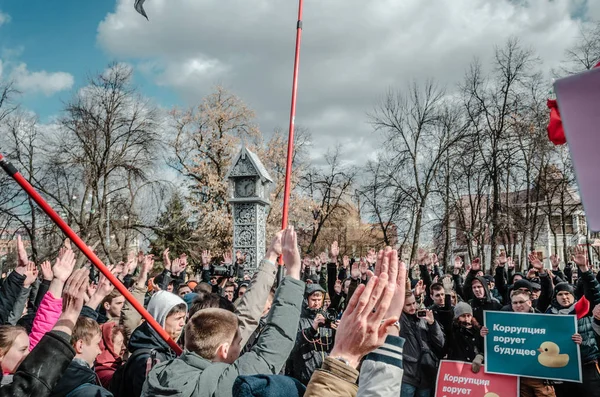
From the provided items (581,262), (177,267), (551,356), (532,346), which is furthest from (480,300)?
(177,267)

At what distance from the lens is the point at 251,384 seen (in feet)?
5.97

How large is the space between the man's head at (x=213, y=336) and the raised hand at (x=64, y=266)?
859 millimetres

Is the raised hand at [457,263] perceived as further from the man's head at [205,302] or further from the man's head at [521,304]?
the man's head at [205,302]

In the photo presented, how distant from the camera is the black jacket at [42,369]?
1.93m

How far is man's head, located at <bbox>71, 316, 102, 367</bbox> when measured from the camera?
3094 mm

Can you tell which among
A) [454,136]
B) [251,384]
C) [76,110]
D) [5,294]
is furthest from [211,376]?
[454,136]

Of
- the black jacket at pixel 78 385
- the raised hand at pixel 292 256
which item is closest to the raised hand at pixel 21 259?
the black jacket at pixel 78 385

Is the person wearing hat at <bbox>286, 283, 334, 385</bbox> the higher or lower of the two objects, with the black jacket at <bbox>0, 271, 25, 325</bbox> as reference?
lower

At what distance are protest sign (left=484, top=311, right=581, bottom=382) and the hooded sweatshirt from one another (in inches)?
158

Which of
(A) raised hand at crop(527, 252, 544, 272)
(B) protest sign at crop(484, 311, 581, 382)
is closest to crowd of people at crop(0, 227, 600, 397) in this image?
(B) protest sign at crop(484, 311, 581, 382)

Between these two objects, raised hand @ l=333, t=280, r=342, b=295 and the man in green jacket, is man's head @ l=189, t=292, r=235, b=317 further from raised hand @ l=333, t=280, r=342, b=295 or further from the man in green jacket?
raised hand @ l=333, t=280, r=342, b=295

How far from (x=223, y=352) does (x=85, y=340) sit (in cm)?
110

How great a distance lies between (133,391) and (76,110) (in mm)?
21846

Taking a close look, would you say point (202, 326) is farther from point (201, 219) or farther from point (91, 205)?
point (201, 219)
